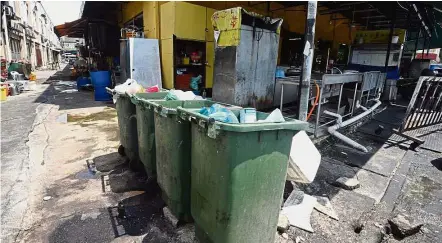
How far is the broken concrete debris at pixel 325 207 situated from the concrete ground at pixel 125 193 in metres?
0.06

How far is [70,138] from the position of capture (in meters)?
4.84

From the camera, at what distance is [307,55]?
10.3 feet

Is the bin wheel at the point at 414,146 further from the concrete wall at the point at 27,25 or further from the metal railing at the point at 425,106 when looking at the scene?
the concrete wall at the point at 27,25

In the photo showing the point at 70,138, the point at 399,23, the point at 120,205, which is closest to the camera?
the point at 120,205

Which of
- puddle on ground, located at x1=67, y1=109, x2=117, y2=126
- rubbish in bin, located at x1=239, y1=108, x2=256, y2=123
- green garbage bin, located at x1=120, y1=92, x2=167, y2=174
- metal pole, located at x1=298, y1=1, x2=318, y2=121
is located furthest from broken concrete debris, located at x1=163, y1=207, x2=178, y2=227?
puddle on ground, located at x1=67, y1=109, x2=117, y2=126

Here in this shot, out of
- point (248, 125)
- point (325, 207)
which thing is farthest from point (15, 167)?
point (325, 207)

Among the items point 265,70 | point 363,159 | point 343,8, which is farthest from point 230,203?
point 343,8

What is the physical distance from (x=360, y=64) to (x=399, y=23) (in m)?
6.35

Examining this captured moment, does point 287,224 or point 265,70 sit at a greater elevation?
point 265,70

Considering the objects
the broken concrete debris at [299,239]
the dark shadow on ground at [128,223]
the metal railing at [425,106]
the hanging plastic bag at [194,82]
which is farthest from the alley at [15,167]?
the metal railing at [425,106]

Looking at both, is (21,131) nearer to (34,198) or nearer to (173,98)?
(34,198)

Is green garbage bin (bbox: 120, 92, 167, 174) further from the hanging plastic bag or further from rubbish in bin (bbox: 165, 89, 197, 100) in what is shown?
the hanging plastic bag

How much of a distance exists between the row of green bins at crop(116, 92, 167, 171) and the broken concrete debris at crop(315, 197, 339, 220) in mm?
2427

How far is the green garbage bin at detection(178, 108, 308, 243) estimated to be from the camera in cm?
158
